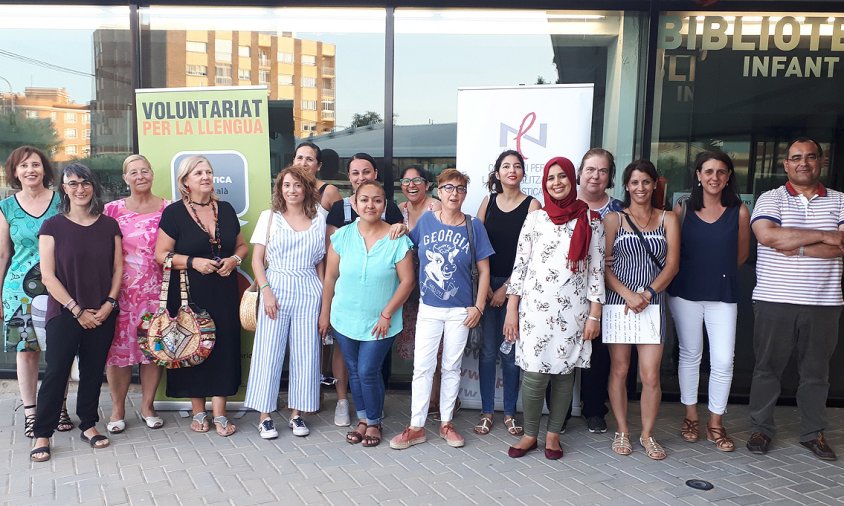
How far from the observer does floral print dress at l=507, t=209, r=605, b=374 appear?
3.60 metres

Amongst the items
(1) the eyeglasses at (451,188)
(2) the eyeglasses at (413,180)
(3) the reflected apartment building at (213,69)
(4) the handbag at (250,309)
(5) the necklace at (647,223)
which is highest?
(3) the reflected apartment building at (213,69)

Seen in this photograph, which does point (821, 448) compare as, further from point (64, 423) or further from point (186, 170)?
point (64, 423)

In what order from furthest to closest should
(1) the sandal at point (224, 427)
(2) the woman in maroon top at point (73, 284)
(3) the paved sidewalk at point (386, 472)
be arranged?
(1) the sandal at point (224, 427), (2) the woman in maroon top at point (73, 284), (3) the paved sidewalk at point (386, 472)

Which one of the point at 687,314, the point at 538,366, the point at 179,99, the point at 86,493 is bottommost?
the point at 86,493

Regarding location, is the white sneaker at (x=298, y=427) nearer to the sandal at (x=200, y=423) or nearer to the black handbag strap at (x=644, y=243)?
the sandal at (x=200, y=423)

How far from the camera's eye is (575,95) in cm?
446

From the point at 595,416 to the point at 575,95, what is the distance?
7.32ft

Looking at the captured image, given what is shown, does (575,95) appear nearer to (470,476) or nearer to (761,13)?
(761,13)

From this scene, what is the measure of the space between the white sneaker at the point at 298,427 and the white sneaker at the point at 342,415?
0.23 metres

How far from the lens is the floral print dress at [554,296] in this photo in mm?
3602

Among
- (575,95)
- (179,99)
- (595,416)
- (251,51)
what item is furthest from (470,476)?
(251,51)

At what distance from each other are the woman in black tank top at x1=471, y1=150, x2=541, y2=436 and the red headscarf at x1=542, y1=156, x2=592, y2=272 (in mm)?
418

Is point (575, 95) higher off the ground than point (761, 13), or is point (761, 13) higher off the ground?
point (761, 13)

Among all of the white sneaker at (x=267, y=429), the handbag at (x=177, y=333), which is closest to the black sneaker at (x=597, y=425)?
the white sneaker at (x=267, y=429)
